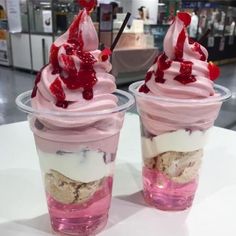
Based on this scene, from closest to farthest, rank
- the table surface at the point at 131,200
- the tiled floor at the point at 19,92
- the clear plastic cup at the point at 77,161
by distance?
the clear plastic cup at the point at 77,161, the table surface at the point at 131,200, the tiled floor at the point at 19,92

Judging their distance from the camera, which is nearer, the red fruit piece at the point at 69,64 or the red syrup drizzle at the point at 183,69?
the red fruit piece at the point at 69,64

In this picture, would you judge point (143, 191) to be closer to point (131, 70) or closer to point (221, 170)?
point (221, 170)

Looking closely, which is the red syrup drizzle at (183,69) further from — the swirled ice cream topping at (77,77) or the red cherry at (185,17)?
the swirled ice cream topping at (77,77)

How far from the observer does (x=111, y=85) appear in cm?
70

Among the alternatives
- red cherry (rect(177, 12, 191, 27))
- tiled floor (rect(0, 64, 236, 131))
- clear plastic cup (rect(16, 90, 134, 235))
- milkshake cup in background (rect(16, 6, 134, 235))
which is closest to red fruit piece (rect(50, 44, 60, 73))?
milkshake cup in background (rect(16, 6, 134, 235))

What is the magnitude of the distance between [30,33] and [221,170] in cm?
553

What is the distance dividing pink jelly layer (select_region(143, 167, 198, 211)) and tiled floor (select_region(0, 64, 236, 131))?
2716mm

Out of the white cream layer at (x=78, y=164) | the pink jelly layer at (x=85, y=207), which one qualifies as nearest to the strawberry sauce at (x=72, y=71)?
the white cream layer at (x=78, y=164)

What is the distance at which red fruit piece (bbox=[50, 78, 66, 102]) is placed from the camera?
64cm

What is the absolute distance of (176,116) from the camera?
742 mm

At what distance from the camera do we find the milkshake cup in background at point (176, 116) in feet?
2.47

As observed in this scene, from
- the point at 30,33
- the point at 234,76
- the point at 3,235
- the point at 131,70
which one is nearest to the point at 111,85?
the point at 3,235

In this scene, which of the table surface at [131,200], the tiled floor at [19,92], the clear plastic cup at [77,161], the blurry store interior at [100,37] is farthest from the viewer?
the blurry store interior at [100,37]

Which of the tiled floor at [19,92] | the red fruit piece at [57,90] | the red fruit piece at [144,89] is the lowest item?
the tiled floor at [19,92]
